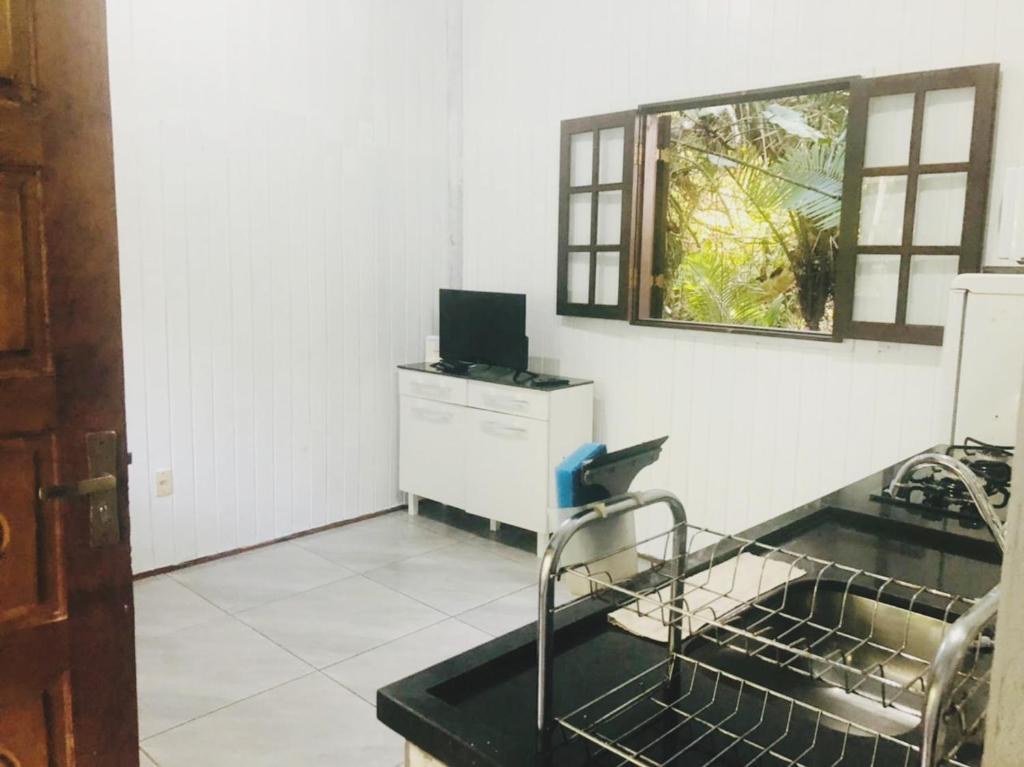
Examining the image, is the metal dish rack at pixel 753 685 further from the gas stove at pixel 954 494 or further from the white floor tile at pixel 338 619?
the white floor tile at pixel 338 619

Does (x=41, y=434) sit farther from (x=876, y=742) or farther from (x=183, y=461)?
(x=183, y=461)

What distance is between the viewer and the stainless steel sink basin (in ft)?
4.15

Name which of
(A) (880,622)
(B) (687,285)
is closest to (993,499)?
(A) (880,622)

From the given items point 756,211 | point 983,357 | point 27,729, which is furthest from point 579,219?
point 27,729

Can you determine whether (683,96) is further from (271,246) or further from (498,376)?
(271,246)

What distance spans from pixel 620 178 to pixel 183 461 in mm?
2504

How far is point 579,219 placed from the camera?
428 cm

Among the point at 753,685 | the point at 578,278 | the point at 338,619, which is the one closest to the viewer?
the point at 753,685

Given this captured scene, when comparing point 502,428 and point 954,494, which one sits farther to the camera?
point 502,428

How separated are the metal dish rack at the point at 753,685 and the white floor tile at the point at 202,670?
1.95m

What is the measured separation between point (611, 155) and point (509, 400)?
132 centimetres

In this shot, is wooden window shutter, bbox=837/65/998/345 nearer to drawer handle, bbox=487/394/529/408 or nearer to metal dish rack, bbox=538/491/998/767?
drawer handle, bbox=487/394/529/408

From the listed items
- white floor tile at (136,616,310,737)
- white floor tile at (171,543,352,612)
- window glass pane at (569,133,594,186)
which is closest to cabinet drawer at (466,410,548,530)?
white floor tile at (171,543,352,612)

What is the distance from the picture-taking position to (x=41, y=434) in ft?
4.66
